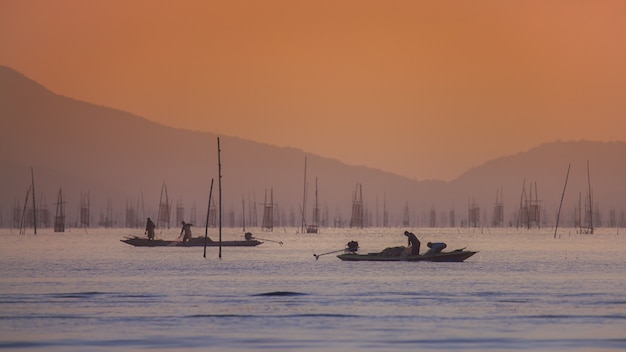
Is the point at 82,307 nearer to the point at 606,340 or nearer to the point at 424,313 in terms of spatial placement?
the point at 424,313

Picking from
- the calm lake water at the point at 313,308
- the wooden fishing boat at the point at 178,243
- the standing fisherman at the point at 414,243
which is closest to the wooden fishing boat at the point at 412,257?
the standing fisherman at the point at 414,243

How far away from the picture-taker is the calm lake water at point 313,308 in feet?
116

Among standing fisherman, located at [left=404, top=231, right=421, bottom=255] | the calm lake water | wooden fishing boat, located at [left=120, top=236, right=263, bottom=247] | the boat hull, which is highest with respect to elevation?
wooden fishing boat, located at [left=120, top=236, right=263, bottom=247]

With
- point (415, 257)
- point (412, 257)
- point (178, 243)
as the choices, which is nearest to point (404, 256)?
point (412, 257)

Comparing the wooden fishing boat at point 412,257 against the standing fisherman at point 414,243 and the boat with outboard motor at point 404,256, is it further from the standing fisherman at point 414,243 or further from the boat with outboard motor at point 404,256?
the standing fisherman at point 414,243

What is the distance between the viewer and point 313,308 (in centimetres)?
4641

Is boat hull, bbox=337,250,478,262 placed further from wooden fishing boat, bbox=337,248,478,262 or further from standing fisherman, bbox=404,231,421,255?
standing fisherman, bbox=404,231,421,255

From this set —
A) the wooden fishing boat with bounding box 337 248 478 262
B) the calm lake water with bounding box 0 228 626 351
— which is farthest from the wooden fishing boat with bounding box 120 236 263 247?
the wooden fishing boat with bounding box 337 248 478 262

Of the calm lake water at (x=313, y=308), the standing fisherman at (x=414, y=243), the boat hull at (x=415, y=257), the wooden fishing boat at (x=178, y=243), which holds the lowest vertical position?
the calm lake water at (x=313, y=308)

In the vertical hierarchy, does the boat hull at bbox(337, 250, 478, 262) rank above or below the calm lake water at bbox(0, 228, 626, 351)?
above

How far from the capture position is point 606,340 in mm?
35469

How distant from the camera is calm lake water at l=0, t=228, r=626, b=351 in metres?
35.4

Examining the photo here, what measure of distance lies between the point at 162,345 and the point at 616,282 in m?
34.3

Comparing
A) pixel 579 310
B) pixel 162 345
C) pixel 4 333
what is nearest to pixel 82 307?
pixel 4 333
